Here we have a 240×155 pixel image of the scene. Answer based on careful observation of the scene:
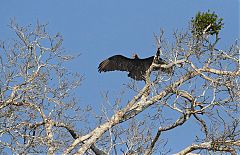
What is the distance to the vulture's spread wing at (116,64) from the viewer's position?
542 inches

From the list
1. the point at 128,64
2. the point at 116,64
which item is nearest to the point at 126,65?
the point at 128,64

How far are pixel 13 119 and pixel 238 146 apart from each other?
4.17 meters

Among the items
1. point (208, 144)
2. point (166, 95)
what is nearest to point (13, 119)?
point (166, 95)

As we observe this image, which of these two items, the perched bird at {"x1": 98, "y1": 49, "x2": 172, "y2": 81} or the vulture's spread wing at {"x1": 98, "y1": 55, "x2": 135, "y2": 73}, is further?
the vulture's spread wing at {"x1": 98, "y1": 55, "x2": 135, "y2": 73}

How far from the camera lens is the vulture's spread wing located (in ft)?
45.1

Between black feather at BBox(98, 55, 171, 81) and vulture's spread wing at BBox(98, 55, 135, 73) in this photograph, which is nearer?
black feather at BBox(98, 55, 171, 81)

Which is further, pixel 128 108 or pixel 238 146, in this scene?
pixel 128 108

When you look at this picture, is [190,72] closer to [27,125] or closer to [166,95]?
[166,95]

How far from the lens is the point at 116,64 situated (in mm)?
13867

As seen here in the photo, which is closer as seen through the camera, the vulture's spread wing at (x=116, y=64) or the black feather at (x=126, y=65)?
the black feather at (x=126, y=65)

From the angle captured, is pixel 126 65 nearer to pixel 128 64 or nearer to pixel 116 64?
pixel 128 64

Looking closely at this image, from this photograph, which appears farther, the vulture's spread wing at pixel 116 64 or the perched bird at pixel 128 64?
the vulture's spread wing at pixel 116 64

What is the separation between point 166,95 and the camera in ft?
36.5

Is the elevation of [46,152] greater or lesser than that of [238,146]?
greater
